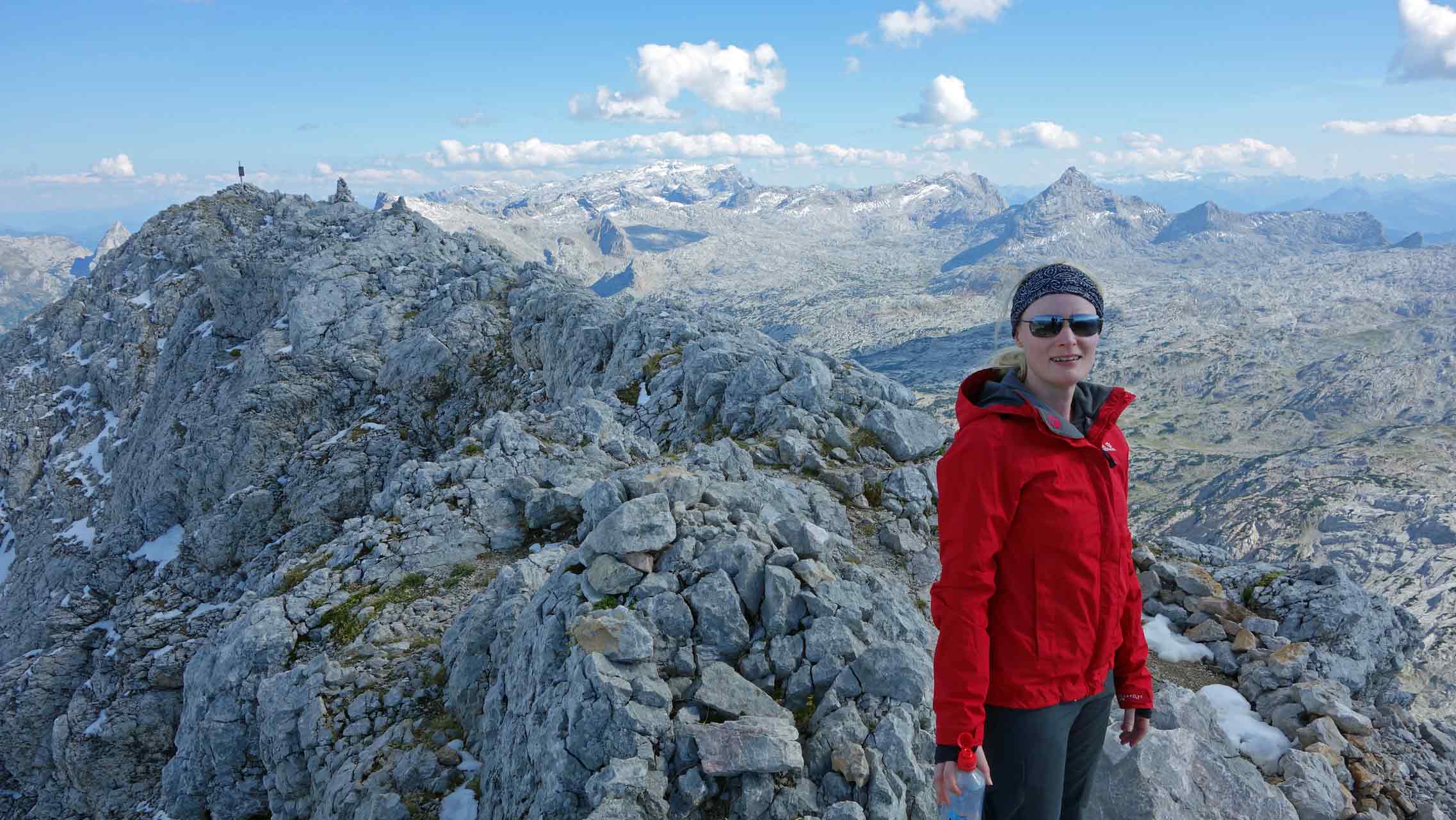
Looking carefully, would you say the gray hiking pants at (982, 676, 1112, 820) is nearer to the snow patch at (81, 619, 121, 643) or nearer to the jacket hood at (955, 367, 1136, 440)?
the jacket hood at (955, 367, 1136, 440)

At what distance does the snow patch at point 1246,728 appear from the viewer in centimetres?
1155

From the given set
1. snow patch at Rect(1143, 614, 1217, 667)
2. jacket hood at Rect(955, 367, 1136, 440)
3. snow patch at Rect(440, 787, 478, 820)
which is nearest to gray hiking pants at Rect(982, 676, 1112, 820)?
jacket hood at Rect(955, 367, 1136, 440)

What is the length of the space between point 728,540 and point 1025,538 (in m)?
6.73

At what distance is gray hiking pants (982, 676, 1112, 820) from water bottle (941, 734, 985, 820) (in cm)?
42

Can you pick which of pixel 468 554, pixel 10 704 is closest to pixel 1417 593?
pixel 468 554

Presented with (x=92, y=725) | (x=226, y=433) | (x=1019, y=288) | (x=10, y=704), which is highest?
(x=1019, y=288)

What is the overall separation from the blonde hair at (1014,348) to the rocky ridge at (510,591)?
5.72m

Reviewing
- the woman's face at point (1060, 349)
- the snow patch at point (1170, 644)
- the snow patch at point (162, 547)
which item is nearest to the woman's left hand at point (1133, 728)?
the woman's face at point (1060, 349)

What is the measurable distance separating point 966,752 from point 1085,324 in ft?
12.7

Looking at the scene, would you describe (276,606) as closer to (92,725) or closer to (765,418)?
(765,418)

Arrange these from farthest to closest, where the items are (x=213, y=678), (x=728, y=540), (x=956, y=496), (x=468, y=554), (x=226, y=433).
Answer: (x=226, y=433)
(x=468, y=554)
(x=213, y=678)
(x=728, y=540)
(x=956, y=496)

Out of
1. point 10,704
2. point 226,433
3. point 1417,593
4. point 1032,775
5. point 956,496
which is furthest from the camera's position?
point 1417,593

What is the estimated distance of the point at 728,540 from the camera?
11891 mm

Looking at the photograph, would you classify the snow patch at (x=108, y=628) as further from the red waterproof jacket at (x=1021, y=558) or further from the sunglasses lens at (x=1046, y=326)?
the sunglasses lens at (x=1046, y=326)
